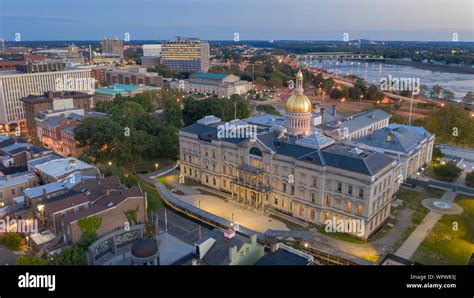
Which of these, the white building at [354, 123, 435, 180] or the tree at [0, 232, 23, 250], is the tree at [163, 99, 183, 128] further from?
the tree at [0, 232, 23, 250]

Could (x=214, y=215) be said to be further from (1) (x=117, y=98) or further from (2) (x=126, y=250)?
(1) (x=117, y=98)

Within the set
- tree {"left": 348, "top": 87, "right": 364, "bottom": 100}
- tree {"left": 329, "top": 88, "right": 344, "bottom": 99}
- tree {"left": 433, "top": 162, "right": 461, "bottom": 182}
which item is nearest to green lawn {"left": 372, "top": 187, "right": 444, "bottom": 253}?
tree {"left": 433, "top": 162, "right": 461, "bottom": 182}

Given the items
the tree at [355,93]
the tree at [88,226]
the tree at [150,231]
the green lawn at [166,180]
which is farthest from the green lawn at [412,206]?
the tree at [355,93]

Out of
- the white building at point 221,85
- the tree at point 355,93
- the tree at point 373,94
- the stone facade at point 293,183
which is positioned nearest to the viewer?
the stone facade at point 293,183

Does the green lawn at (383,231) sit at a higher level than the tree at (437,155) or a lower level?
lower

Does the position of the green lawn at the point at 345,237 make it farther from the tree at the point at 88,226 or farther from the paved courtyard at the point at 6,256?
the paved courtyard at the point at 6,256

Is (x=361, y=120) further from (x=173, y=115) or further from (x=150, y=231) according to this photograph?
(x=150, y=231)
